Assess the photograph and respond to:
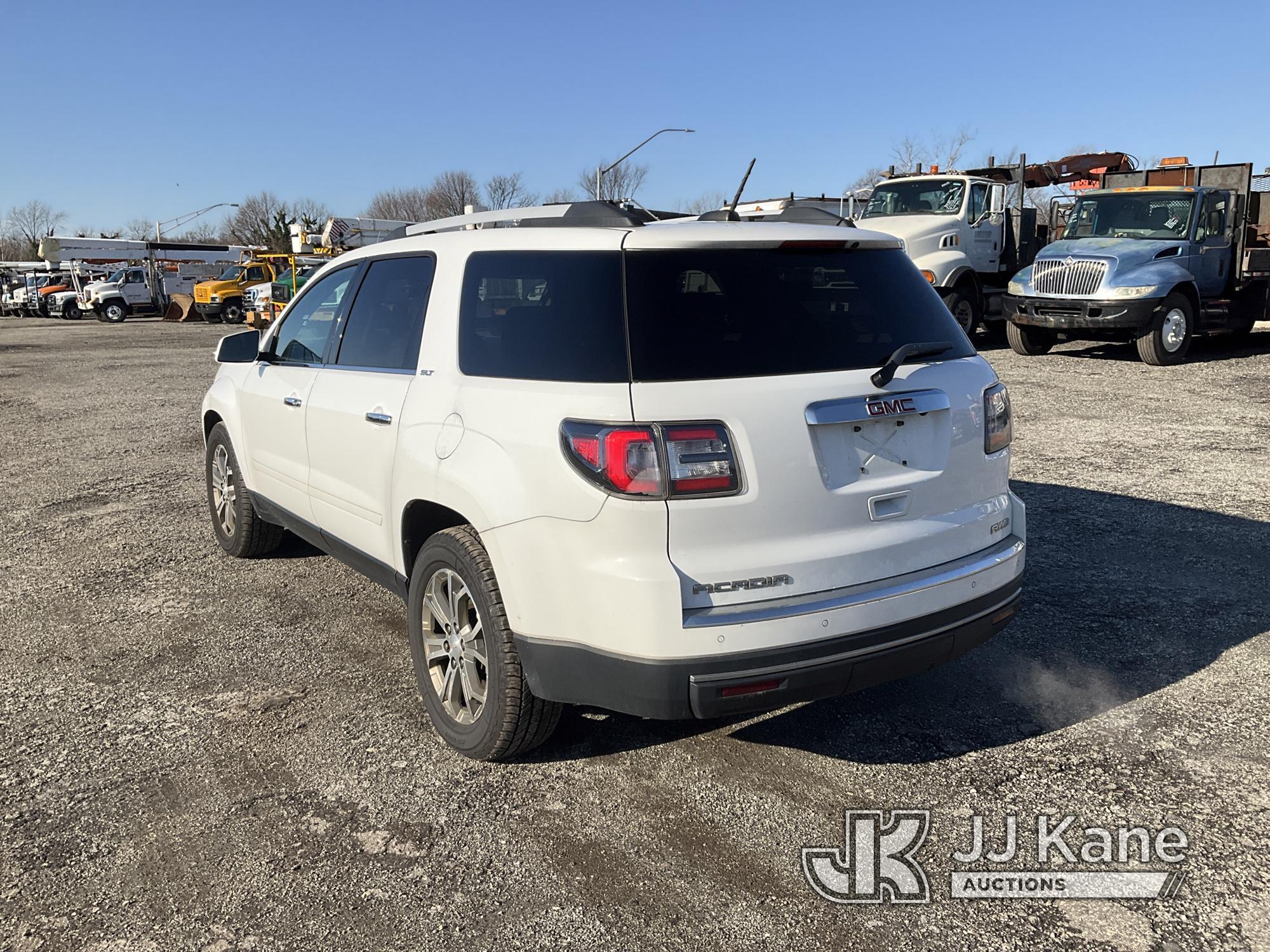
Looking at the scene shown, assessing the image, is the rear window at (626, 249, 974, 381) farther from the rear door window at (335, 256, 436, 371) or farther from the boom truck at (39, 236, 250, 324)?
the boom truck at (39, 236, 250, 324)

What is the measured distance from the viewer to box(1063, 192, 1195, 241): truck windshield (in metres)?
14.8

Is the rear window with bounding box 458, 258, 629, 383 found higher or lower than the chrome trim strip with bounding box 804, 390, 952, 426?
higher

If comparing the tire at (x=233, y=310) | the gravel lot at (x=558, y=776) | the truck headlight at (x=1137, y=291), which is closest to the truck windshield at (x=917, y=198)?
the truck headlight at (x=1137, y=291)

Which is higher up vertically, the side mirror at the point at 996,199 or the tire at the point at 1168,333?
the side mirror at the point at 996,199

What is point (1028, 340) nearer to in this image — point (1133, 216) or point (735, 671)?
point (1133, 216)

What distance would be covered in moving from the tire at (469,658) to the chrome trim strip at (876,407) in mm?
1134

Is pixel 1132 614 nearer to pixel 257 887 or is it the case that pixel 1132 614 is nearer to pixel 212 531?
pixel 257 887

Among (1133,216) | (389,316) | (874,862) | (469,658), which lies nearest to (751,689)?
(874,862)

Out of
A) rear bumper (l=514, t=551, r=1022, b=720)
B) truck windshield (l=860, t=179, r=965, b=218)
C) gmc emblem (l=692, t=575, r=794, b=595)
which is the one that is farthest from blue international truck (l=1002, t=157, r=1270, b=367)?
gmc emblem (l=692, t=575, r=794, b=595)

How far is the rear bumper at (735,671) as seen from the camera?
113 inches

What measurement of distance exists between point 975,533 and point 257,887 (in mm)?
2449

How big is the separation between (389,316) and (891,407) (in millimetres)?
2075

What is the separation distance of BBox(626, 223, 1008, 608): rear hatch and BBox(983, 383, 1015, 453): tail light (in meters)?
0.05

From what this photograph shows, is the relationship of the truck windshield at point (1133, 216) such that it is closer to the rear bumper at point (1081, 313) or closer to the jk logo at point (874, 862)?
the rear bumper at point (1081, 313)
